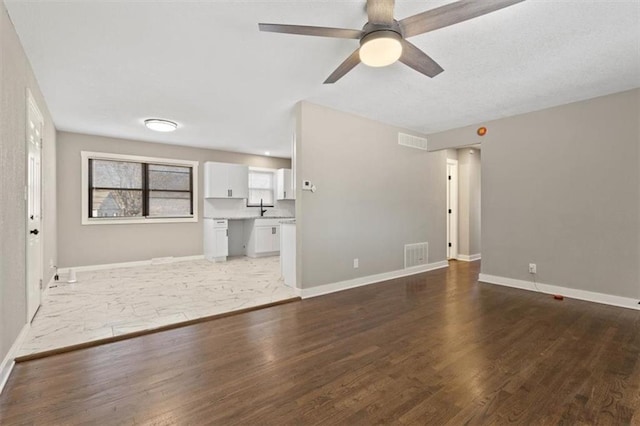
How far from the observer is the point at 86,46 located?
2.60 metres

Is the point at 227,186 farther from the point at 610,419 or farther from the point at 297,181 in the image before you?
the point at 610,419

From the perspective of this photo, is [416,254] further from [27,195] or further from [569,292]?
[27,195]

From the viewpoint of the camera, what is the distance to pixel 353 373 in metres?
2.08

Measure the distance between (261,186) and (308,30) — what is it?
635 centimetres

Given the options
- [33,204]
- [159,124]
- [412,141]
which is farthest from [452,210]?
[33,204]

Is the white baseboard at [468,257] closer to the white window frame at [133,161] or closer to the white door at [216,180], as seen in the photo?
the white door at [216,180]

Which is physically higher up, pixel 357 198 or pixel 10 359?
pixel 357 198

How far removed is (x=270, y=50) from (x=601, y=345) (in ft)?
12.5

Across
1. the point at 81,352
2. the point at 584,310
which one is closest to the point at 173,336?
the point at 81,352

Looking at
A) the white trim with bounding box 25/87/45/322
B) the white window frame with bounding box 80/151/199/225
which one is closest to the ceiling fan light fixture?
the white trim with bounding box 25/87/45/322

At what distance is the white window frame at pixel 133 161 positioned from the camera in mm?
5582

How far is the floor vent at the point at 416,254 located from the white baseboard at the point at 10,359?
4.82 m

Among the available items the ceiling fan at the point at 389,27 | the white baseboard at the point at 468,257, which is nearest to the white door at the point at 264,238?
the white baseboard at the point at 468,257

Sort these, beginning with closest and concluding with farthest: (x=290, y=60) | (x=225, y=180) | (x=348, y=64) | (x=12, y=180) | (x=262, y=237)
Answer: (x=12, y=180)
(x=348, y=64)
(x=290, y=60)
(x=225, y=180)
(x=262, y=237)
